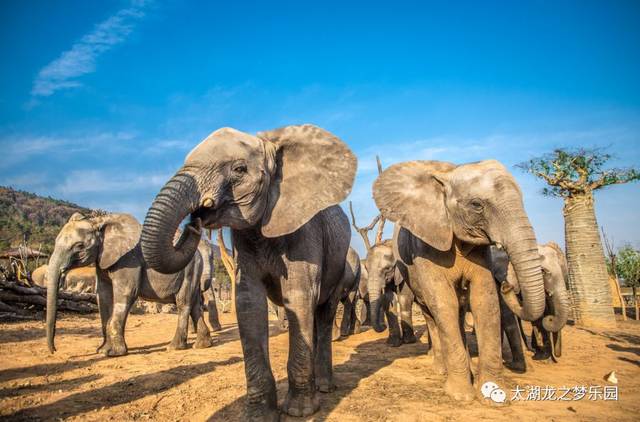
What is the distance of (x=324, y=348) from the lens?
5758mm

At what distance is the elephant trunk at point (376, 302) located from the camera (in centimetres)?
928

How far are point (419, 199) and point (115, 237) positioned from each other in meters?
6.87

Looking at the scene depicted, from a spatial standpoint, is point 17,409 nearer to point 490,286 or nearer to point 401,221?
point 401,221

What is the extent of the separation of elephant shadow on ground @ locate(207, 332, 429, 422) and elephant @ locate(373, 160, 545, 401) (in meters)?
1.44

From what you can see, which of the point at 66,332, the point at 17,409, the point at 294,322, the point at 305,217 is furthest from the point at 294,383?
the point at 66,332

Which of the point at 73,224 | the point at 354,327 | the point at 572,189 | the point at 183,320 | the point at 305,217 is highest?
the point at 572,189

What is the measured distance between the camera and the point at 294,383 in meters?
4.46

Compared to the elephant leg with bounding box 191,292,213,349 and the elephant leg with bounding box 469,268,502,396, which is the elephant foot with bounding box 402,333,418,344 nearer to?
the elephant leg with bounding box 191,292,213,349

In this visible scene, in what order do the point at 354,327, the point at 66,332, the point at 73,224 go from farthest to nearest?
the point at 354,327 < the point at 66,332 < the point at 73,224

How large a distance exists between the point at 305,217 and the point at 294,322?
1.09m

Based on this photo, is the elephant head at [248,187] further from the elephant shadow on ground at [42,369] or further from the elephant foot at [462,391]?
the elephant shadow on ground at [42,369]

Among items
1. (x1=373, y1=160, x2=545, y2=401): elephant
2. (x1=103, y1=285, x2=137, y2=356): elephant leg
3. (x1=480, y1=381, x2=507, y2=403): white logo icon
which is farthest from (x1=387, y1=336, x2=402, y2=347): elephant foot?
(x1=103, y1=285, x2=137, y2=356): elephant leg

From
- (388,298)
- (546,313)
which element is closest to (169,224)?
(546,313)

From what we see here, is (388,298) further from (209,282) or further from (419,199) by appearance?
(209,282)
